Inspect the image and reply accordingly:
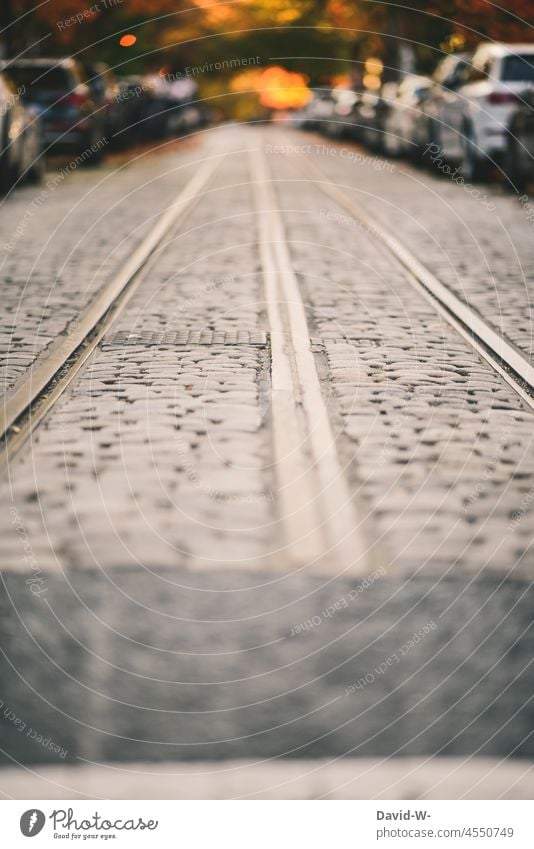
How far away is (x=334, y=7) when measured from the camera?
144 ft

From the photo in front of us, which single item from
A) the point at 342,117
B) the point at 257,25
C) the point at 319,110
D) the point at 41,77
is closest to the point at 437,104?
the point at 41,77

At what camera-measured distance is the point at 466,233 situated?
13.5 metres

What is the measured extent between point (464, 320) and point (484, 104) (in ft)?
35.1

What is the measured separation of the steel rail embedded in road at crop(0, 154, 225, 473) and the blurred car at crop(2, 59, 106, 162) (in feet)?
38.3

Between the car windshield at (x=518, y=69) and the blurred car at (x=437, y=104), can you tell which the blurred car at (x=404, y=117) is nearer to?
the blurred car at (x=437, y=104)

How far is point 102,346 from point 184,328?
765 mm

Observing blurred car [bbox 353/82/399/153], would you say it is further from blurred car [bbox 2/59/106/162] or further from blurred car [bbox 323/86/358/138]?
blurred car [bbox 2/59/106/162]

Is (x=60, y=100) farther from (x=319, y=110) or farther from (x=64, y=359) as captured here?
(x=319, y=110)

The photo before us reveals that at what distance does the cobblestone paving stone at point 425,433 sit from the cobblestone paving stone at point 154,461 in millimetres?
455

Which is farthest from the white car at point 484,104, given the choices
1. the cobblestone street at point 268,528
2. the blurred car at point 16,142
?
the cobblestone street at point 268,528

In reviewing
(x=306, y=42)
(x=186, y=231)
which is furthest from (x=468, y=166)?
(x=306, y=42)

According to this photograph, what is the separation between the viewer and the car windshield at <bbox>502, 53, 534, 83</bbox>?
18.6 m

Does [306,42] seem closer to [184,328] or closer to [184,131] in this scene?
[184,131]

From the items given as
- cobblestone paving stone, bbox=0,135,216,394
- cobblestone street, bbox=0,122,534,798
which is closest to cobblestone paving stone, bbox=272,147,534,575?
cobblestone street, bbox=0,122,534,798
